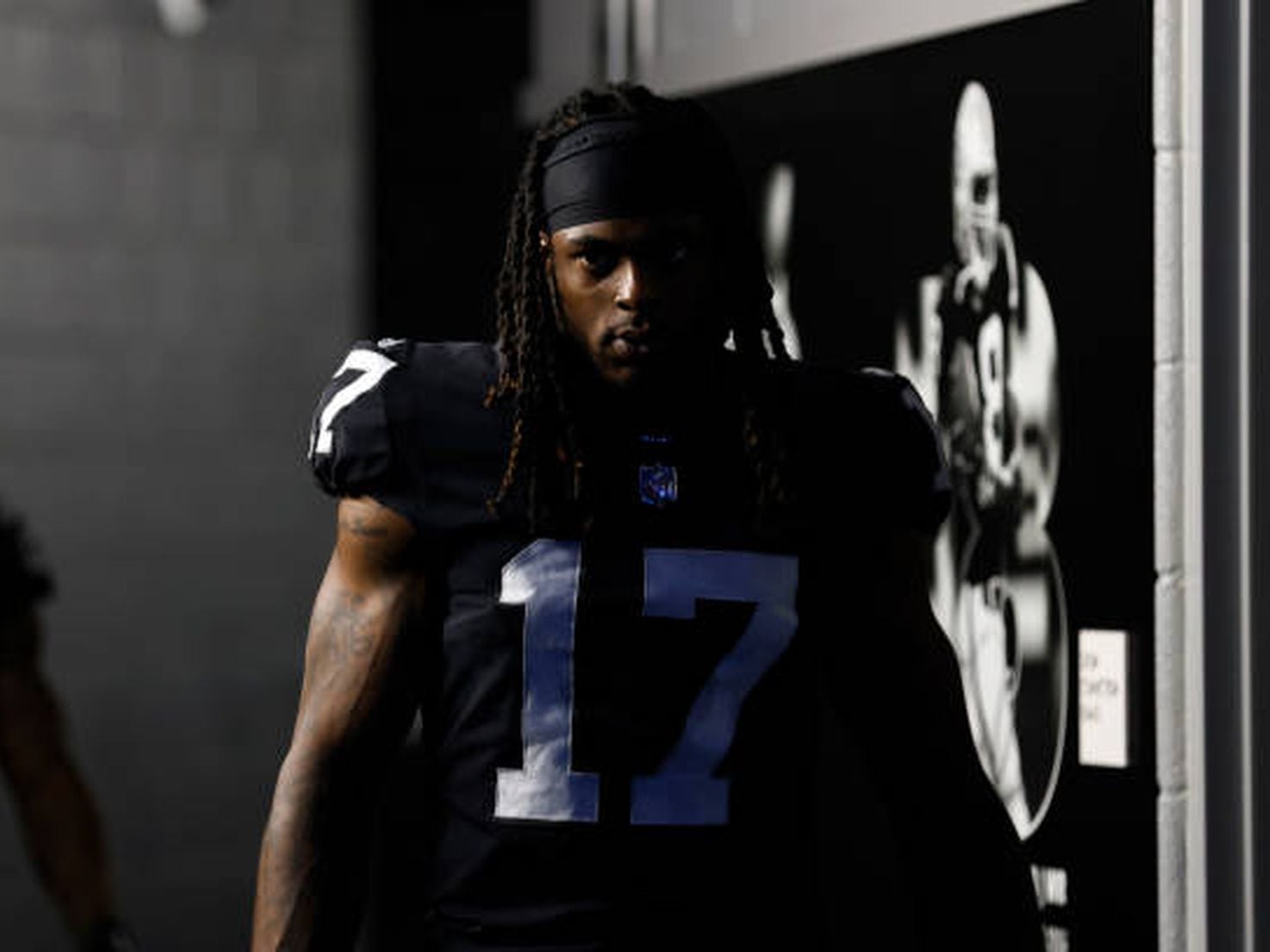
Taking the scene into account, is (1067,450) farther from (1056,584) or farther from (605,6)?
(605,6)

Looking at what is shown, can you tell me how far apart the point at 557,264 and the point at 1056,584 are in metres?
0.90

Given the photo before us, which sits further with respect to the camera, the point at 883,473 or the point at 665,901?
the point at 883,473

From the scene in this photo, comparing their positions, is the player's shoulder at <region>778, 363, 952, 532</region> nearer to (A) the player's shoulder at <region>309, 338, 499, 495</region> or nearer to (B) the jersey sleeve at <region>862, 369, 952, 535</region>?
(B) the jersey sleeve at <region>862, 369, 952, 535</region>

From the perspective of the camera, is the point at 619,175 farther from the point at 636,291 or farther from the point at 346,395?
the point at 346,395

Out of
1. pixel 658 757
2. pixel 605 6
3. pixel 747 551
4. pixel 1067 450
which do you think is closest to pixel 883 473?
pixel 747 551

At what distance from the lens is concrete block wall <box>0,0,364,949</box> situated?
4871 mm

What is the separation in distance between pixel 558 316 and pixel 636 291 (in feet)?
0.45

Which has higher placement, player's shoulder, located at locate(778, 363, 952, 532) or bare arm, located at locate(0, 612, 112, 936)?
player's shoulder, located at locate(778, 363, 952, 532)

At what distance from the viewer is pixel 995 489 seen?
3016 millimetres

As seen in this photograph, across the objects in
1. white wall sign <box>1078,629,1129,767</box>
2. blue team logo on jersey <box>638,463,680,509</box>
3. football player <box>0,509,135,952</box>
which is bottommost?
football player <box>0,509,135,952</box>

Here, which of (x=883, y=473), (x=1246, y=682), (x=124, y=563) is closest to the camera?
(x=883, y=473)

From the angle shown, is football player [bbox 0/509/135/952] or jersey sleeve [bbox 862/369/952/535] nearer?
jersey sleeve [bbox 862/369/952/535]

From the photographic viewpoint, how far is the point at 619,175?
2.31 meters

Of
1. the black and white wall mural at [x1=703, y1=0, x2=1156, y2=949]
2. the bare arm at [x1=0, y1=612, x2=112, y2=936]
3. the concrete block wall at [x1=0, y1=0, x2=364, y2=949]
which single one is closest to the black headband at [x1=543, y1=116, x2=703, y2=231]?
the black and white wall mural at [x1=703, y1=0, x2=1156, y2=949]
